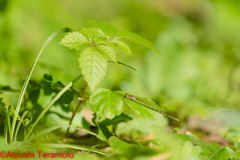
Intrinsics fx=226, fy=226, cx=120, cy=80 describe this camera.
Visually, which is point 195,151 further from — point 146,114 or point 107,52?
point 107,52

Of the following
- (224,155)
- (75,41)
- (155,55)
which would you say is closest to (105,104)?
(75,41)

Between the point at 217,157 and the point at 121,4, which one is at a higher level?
the point at 121,4

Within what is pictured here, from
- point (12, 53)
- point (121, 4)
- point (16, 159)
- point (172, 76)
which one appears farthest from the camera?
point (121, 4)

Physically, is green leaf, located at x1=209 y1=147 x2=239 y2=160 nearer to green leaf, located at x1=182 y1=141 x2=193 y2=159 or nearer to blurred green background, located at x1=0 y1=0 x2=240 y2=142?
green leaf, located at x1=182 y1=141 x2=193 y2=159

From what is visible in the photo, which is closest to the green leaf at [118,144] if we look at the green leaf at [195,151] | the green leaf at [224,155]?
the green leaf at [195,151]

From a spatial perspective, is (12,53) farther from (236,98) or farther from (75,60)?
(236,98)

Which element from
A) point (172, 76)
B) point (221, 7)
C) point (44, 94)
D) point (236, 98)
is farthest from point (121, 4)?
point (44, 94)
